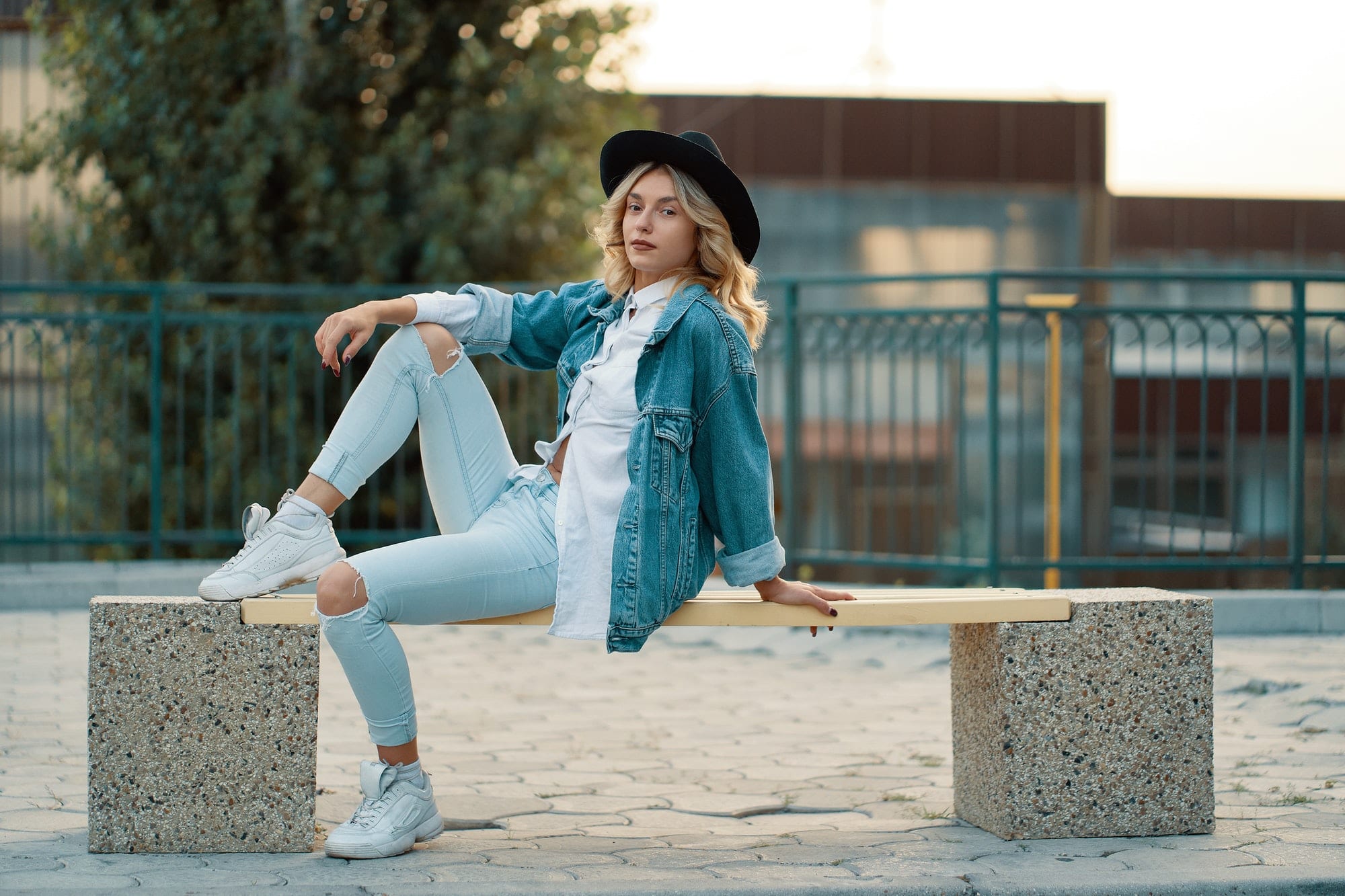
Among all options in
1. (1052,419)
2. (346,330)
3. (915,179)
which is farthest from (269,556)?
(915,179)

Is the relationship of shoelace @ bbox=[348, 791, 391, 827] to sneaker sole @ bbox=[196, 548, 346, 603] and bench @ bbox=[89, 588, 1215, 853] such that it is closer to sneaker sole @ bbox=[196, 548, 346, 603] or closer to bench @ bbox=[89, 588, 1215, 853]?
bench @ bbox=[89, 588, 1215, 853]

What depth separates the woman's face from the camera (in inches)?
130

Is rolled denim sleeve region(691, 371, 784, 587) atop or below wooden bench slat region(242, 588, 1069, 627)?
atop

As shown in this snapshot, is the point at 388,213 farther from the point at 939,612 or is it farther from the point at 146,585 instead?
the point at 939,612

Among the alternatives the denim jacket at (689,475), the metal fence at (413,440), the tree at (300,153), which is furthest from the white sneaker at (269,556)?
the tree at (300,153)

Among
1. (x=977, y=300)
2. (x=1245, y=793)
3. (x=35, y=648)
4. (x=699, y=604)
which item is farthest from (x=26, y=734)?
(x=977, y=300)

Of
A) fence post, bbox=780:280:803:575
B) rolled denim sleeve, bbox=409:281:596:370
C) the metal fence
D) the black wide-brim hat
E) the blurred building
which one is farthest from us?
the blurred building

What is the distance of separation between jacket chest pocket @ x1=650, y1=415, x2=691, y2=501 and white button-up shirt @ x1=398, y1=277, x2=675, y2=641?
0.08 metres

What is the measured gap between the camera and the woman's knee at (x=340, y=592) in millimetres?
3023

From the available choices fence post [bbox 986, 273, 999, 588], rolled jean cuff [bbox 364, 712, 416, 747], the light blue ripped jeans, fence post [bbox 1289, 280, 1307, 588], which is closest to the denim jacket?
the light blue ripped jeans

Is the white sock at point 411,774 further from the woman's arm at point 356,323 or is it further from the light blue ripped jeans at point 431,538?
the woman's arm at point 356,323

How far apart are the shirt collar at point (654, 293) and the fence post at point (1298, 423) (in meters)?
4.46

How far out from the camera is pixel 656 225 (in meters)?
3.31

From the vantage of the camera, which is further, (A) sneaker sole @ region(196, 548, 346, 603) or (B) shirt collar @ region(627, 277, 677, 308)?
(B) shirt collar @ region(627, 277, 677, 308)
